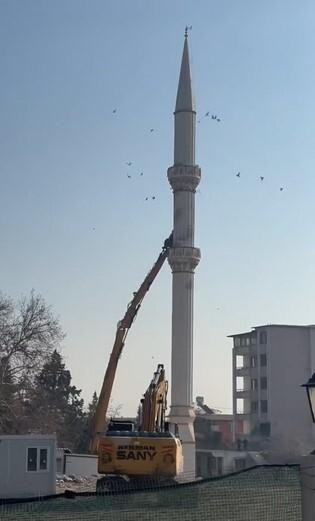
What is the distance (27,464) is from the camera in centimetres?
3369

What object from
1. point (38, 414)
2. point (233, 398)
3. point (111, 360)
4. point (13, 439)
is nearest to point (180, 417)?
point (111, 360)

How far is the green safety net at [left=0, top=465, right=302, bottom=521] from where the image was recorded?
10.9 meters

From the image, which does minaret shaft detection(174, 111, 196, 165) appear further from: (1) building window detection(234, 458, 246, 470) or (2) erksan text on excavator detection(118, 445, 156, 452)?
(2) erksan text on excavator detection(118, 445, 156, 452)

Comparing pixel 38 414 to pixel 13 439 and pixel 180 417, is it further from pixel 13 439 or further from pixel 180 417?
pixel 13 439

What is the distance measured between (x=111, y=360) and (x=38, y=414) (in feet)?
50.3

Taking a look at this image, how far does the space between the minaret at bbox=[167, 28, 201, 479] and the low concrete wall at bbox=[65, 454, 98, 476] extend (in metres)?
6.53

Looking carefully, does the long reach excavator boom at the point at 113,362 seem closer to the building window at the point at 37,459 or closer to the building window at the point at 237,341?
the building window at the point at 37,459

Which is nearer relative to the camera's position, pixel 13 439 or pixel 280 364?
pixel 13 439

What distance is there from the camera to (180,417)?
5172 centimetres

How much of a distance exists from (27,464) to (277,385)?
50418mm

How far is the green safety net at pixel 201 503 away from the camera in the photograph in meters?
10.9

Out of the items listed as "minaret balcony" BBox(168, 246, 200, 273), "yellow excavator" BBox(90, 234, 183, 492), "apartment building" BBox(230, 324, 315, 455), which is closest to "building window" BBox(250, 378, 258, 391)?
"apartment building" BBox(230, 324, 315, 455)

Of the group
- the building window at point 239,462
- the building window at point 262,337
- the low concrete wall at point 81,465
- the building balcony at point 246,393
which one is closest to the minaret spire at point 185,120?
the low concrete wall at point 81,465

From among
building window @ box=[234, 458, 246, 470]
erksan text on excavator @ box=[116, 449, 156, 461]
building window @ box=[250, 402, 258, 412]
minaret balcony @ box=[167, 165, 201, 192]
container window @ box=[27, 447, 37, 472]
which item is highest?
minaret balcony @ box=[167, 165, 201, 192]
